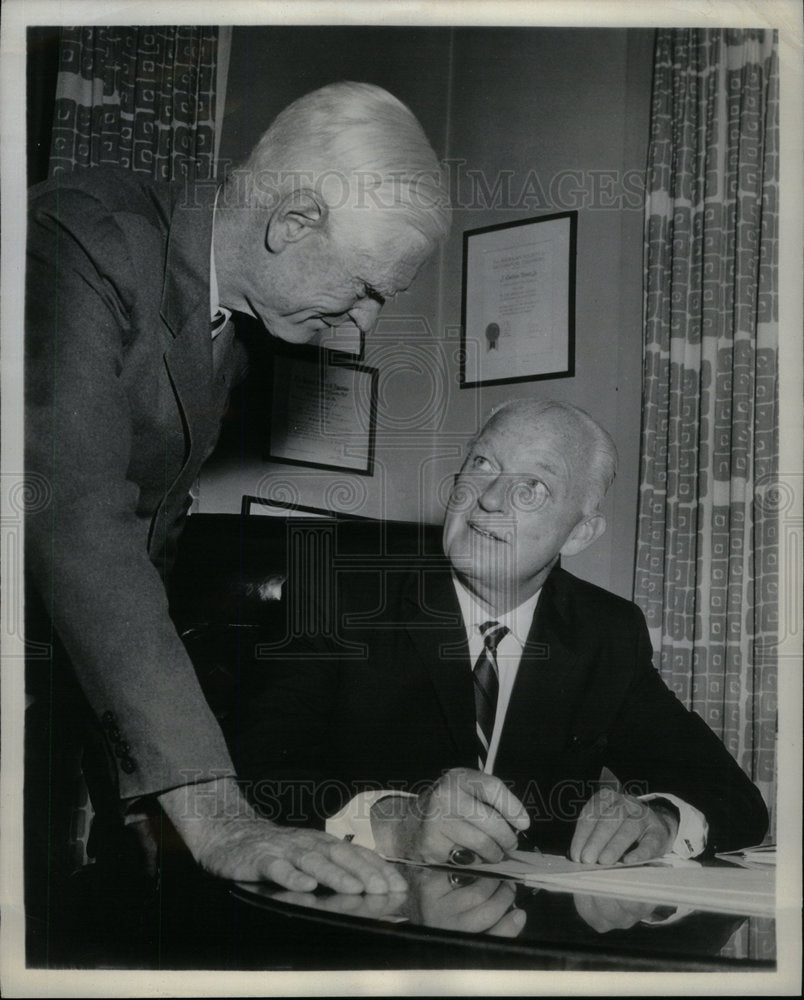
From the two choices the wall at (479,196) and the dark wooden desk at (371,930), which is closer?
the dark wooden desk at (371,930)

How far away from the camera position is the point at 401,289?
170 centimetres

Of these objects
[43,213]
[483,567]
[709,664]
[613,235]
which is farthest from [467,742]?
[43,213]

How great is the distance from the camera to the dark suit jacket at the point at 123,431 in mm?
1472

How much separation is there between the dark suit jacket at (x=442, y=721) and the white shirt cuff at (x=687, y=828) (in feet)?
0.05

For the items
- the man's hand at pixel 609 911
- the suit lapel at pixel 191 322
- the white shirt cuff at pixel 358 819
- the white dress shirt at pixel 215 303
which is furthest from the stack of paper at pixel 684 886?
the white dress shirt at pixel 215 303

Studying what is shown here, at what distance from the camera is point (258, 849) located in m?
1.33

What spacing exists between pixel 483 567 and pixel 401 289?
1.65 ft

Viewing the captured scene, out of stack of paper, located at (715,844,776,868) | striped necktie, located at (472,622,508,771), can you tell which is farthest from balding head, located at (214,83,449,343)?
stack of paper, located at (715,844,776,868)

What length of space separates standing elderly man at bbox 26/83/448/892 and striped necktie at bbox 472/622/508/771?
0.42 m

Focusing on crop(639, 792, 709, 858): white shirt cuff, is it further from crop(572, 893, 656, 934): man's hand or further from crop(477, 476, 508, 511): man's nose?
crop(477, 476, 508, 511): man's nose

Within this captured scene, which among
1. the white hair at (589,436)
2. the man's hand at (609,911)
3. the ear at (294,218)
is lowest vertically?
the man's hand at (609,911)

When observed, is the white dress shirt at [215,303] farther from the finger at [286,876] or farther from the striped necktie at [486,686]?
the finger at [286,876]

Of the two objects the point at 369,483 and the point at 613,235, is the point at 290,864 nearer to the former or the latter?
the point at 369,483

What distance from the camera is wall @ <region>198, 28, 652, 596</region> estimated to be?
67.5 inches
